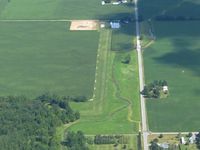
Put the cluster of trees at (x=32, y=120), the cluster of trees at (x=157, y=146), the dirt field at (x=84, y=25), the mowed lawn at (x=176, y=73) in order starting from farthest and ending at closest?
the dirt field at (x=84, y=25)
the mowed lawn at (x=176, y=73)
the cluster of trees at (x=32, y=120)
the cluster of trees at (x=157, y=146)

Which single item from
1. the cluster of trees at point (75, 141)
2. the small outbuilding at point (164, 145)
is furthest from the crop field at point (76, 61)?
the small outbuilding at point (164, 145)

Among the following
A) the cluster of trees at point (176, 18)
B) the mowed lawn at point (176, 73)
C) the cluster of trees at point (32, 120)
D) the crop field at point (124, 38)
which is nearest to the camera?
the cluster of trees at point (32, 120)

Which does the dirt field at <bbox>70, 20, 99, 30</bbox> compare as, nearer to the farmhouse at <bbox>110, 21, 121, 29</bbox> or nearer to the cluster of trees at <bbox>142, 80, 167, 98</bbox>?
the farmhouse at <bbox>110, 21, 121, 29</bbox>

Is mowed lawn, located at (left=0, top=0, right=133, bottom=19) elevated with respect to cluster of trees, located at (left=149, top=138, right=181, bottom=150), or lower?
elevated

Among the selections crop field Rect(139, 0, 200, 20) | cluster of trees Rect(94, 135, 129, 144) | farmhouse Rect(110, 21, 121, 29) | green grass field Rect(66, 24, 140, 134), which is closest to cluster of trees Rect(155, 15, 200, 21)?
crop field Rect(139, 0, 200, 20)

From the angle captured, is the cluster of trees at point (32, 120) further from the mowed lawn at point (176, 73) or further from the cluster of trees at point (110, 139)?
the mowed lawn at point (176, 73)

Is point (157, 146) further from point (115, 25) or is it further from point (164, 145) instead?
point (115, 25)

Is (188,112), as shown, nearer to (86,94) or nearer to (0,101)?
(86,94)
